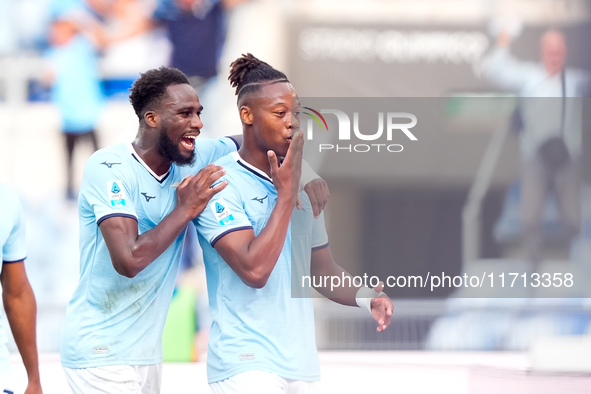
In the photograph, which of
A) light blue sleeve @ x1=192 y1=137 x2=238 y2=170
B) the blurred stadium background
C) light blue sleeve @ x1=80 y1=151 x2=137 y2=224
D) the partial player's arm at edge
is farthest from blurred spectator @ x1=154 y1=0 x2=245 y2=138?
the partial player's arm at edge

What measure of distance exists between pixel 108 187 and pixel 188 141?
367 mm

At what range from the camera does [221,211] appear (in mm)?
2693

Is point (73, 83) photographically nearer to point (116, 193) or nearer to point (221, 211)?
point (116, 193)

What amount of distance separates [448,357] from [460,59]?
2.62 meters

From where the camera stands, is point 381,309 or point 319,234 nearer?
point 381,309

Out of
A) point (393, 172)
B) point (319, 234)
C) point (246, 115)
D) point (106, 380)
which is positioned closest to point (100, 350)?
point (106, 380)

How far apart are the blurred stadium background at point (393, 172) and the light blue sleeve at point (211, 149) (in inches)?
20.3

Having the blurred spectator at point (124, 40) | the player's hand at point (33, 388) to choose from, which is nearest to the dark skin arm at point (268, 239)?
the player's hand at point (33, 388)

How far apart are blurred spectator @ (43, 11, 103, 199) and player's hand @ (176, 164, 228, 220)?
4.25 m

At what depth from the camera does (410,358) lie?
21.0 ft

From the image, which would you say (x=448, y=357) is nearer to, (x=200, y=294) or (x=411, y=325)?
(x=411, y=325)

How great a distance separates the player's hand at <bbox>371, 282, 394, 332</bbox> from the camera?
2.76m

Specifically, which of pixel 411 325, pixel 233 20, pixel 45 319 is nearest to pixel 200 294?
pixel 45 319

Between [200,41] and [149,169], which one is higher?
[200,41]
